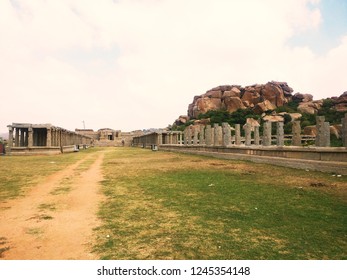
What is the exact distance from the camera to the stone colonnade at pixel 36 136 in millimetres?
35031

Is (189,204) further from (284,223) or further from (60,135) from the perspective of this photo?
(60,135)

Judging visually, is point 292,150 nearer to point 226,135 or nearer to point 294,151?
point 294,151

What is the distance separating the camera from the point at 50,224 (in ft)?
18.1

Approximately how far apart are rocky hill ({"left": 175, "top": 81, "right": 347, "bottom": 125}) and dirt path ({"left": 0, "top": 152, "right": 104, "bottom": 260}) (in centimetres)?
7517

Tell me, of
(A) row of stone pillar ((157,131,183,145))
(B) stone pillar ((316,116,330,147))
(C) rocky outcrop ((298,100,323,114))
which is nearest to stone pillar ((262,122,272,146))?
(B) stone pillar ((316,116,330,147))

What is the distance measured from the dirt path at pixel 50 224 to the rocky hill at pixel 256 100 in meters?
75.2

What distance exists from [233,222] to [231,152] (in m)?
16.8

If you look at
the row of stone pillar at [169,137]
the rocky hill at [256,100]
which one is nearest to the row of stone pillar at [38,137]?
the row of stone pillar at [169,137]

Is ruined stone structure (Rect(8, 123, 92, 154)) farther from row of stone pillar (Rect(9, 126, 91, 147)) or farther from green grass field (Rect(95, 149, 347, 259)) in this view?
green grass field (Rect(95, 149, 347, 259))

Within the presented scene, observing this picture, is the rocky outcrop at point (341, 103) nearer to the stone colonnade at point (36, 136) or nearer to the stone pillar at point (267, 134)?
the stone pillar at point (267, 134)

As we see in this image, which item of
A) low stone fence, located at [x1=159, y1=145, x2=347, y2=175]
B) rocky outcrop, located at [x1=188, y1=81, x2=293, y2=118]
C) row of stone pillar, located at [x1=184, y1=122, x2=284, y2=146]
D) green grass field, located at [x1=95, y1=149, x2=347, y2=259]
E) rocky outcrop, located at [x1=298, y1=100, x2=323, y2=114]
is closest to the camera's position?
green grass field, located at [x1=95, y1=149, x2=347, y2=259]

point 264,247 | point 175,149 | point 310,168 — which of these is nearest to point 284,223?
point 264,247

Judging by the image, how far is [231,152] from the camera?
71.4 ft

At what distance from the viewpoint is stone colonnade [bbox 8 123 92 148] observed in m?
35.0
